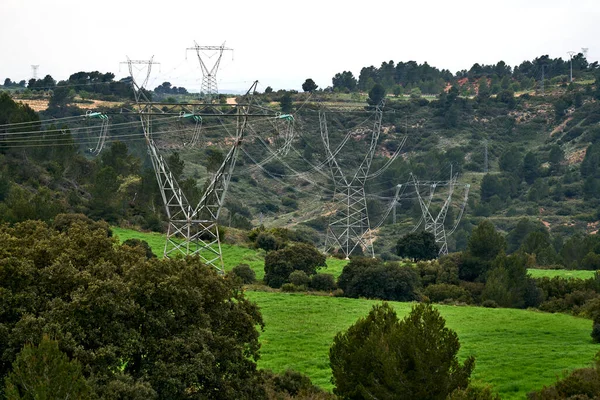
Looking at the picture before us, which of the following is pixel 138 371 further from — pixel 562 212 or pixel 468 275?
pixel 562 212

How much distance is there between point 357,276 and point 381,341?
33.0 meters

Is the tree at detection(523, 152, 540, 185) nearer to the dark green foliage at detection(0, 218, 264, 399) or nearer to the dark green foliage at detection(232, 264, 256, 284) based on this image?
the dark green foliage at detection(232, 264, 256, 284)

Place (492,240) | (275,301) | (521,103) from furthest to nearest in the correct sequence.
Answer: (521,103) < (492,240) < (275,301)

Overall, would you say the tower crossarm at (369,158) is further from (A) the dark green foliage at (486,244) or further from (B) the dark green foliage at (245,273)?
(B) the dark green foliage at (245,273)

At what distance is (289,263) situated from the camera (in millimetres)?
65688

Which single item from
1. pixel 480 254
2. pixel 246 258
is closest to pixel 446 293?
pixel 480 254

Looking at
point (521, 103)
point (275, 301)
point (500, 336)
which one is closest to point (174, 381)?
point (500, 336)

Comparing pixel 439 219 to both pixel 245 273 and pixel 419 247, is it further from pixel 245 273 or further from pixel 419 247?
pixel 245 273

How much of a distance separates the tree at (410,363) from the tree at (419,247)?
189 ft

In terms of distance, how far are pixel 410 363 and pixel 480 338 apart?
1764 centimetres

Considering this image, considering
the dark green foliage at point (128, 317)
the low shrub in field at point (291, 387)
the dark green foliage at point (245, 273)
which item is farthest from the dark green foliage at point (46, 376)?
the dark green foliage at point (245, 273)

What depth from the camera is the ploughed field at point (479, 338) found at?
38.2m

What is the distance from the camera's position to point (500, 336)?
4725 centimetres

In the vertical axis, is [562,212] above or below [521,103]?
below
